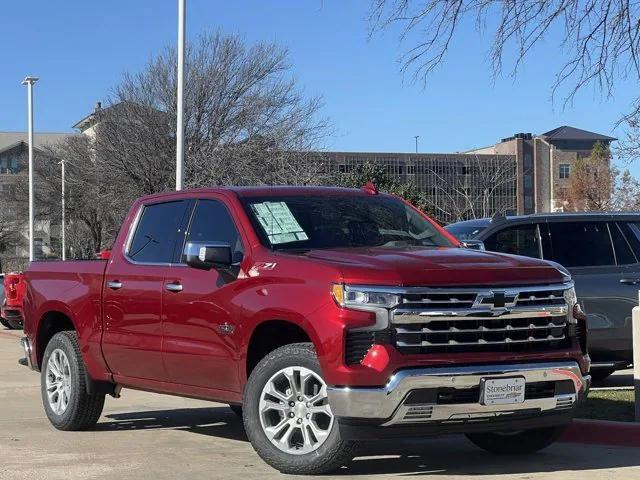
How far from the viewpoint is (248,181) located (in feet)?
111

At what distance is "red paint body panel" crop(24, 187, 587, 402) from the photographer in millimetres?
5977

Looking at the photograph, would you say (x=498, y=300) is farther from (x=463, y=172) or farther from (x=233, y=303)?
(x=463, y=172)

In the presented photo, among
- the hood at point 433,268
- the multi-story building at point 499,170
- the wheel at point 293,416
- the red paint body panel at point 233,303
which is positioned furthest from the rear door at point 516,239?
the multi-story building at point 499,170

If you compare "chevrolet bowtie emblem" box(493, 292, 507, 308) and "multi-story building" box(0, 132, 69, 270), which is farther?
"multi-story building" box(0, 132, 69, 270)

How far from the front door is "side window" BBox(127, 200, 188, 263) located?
239 millimetres

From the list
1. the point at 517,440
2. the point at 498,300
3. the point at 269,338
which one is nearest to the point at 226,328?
the point at 269,338

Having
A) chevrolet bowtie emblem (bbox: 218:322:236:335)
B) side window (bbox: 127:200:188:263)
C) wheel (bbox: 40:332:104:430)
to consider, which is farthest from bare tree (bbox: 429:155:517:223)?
chevrolet bowtie emblem (bbox: 218:322:236:335)

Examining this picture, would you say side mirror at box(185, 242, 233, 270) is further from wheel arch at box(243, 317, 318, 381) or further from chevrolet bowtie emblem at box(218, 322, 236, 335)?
wheel arch at box(243, 317, 318, 381)

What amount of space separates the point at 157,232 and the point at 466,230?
4317 millimetres

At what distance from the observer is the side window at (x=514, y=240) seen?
1072 cm

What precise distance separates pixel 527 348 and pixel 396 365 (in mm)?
1009

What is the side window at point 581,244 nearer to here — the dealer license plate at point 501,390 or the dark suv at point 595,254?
the dark suv at point 595,254

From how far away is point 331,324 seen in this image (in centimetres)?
596

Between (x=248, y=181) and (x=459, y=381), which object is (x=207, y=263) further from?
(x=248, y=181)
